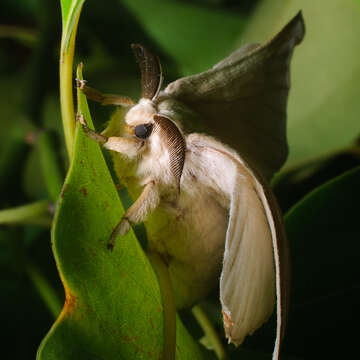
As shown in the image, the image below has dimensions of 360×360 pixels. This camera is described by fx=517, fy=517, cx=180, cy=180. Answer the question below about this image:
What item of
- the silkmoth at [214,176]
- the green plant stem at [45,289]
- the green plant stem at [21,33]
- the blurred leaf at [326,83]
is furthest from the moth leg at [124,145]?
the green plant stem at [21,33]

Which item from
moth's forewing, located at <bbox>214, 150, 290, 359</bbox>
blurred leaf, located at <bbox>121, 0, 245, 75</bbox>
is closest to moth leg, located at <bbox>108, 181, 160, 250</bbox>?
moth's forewing, located at <bbox>214, 150, 290, 359</bbox>

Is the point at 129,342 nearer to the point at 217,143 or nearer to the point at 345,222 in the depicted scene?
the point at 217,143

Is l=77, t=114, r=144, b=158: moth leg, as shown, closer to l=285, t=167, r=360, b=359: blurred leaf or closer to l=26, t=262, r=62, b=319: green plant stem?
l=285, t=167, r=360, b=359: blurred leaf

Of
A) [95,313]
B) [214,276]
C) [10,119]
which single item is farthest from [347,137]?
[10,119]

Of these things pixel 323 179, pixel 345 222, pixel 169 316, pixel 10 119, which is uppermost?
pixel 10 119

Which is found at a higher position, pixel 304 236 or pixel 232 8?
pixel 232 8
